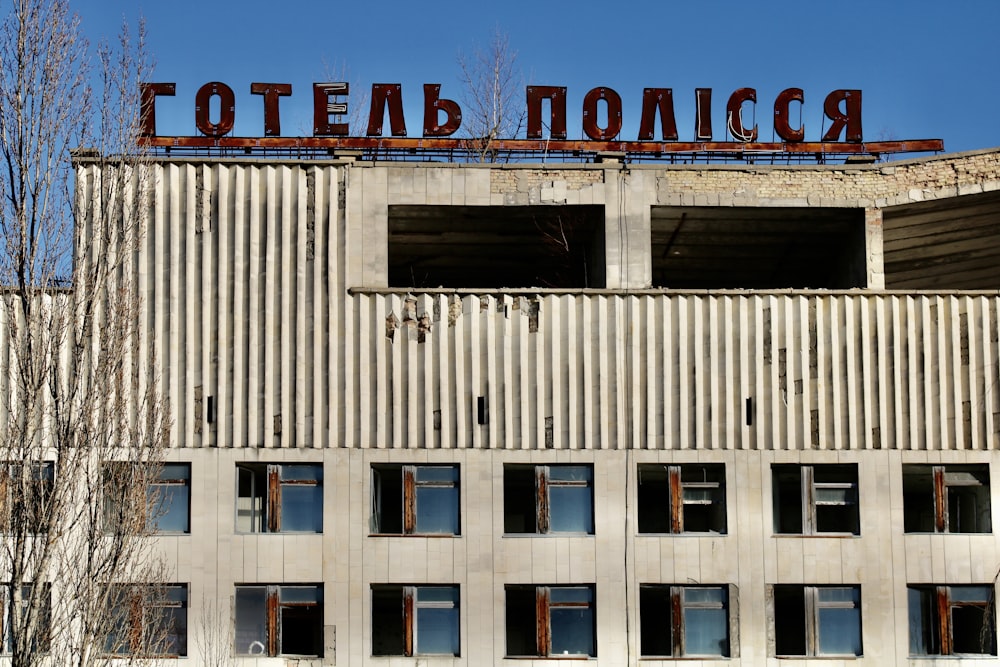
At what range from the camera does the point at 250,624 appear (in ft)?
94.7

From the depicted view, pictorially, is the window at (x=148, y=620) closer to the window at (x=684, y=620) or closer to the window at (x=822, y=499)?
the window at (x=684, y=620)

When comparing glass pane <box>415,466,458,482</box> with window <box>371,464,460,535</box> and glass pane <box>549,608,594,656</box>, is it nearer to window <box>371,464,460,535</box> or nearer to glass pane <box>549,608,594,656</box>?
window <box>371,464,460,535</box>

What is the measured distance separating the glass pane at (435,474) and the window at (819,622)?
7.33m

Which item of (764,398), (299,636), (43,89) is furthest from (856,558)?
(43,89)

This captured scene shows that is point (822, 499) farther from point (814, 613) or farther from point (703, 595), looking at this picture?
point (703, 595)

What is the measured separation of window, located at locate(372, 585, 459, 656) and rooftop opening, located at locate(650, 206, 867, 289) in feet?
33.5

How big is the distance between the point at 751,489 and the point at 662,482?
192 centimetres

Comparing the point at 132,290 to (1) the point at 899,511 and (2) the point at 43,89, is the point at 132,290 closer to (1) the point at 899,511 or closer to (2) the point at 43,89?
(2) the point at 43,89

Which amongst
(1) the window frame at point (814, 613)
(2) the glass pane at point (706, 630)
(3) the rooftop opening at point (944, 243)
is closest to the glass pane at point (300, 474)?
(2) the glass pane at point (706, 630)

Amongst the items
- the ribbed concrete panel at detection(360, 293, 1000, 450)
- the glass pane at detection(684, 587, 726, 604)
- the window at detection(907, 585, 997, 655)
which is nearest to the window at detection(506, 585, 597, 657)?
the glass pane at detection(684, 587, 726, 604)

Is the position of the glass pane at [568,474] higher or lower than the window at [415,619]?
higher

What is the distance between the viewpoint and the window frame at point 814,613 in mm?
29047

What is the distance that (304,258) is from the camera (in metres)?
30.2

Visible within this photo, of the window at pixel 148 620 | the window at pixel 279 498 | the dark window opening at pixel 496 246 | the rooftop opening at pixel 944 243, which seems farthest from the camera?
the rooftop opening at pixel 944 243
